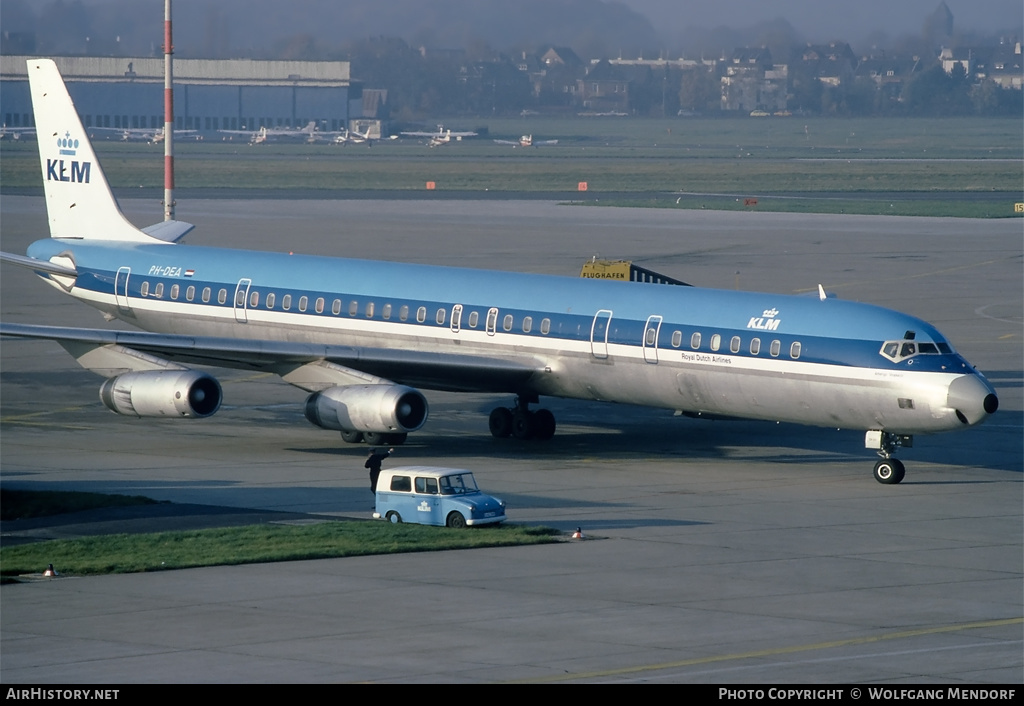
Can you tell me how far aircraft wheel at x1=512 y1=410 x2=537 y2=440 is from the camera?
41.6 m

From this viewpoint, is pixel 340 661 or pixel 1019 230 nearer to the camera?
pixel 340 661

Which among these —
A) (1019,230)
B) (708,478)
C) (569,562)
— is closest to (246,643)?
(569,562)

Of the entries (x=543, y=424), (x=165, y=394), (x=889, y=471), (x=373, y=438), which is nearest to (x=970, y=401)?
(x=889, y=471)

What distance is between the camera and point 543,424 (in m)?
41.7

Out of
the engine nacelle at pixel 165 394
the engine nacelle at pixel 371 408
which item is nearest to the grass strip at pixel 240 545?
the engine nacelle at pixel 371 408

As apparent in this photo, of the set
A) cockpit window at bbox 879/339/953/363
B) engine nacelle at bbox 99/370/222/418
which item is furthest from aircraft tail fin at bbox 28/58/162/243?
cockpit window at bbox 879/339/953/363

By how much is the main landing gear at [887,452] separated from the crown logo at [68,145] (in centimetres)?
2657

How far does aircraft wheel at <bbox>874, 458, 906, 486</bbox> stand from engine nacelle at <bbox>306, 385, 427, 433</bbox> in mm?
10192

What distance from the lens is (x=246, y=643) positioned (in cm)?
2133

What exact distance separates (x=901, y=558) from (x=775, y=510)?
463cm

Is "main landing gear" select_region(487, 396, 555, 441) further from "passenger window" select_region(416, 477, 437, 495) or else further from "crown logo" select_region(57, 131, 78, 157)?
"crown logo" select_region(57, 131, 78, 157)

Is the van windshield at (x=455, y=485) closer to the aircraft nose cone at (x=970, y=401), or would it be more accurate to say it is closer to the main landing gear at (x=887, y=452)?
the main landing gear at (x=887, y=452)

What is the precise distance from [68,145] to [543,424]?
1854cm

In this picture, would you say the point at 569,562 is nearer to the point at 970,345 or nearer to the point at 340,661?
the point at 340,661
